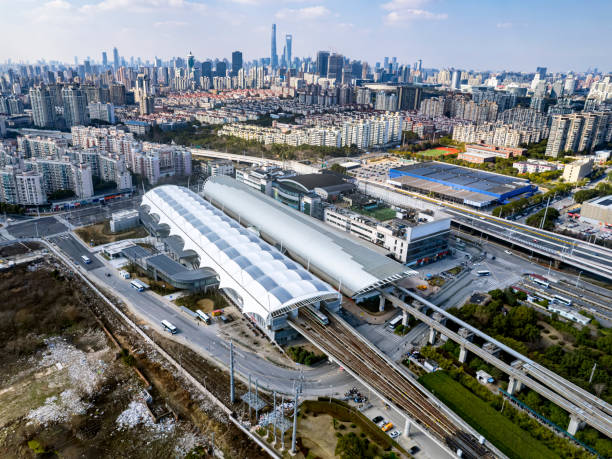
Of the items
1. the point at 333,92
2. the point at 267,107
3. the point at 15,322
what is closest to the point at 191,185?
the point at 15,322

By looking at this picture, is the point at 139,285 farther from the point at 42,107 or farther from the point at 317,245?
the point at 42,107

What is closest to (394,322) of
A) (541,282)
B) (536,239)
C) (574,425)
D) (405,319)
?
(405,319)

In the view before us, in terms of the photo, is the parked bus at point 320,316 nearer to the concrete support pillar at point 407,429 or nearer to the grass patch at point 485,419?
the grass patch at point 485,419

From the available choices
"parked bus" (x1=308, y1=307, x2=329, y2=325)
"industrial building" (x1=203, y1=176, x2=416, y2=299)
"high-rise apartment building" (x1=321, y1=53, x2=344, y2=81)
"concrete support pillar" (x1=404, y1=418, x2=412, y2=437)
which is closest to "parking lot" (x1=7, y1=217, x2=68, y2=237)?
"industrial building" (x1=203, y1=176, x2=416, y2=299)

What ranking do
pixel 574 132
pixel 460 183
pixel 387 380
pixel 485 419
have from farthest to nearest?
pixel 574 132 → pixel 460 183 → pixel 387 380 → pixel 485 419

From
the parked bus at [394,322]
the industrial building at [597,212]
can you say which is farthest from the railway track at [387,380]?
the industrial building at [597,212]
